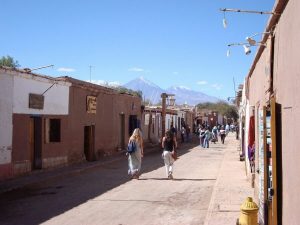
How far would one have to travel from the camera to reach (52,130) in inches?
814

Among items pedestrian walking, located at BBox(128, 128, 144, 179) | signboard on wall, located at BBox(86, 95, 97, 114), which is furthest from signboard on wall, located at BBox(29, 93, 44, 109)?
signboard on wall, located at BBox(86, 95, 97, 114)

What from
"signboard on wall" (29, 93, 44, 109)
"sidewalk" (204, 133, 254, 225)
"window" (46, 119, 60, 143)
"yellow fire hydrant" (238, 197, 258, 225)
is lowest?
"sidewalk" (204, 133, 254, 225)

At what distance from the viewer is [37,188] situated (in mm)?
14812

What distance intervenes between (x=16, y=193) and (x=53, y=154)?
6.63 m

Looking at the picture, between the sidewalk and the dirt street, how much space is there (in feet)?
0.90

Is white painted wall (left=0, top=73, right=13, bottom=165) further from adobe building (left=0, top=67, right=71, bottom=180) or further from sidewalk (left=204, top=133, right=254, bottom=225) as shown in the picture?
sidewalk (left=204, top=133, right=254, bottom=225)

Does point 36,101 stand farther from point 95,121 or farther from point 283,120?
point 283,120

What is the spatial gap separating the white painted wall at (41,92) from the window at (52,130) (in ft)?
1.27

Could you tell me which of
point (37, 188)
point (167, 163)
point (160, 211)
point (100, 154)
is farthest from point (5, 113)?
point (100, 154)

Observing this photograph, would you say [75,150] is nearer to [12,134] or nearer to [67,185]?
[12,134]

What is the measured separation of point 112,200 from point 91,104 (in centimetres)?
1339

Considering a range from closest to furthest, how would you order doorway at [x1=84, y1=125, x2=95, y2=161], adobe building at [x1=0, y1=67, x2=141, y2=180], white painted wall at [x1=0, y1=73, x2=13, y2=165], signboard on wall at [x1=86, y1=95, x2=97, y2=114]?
white painted wall at [x1=0, y1=73, x2=13, y2=165]
adobe building at [x1=0, y1=67, x2=141, y2=180]
signboard on wall at [x1=86, y1=95, x2=97, y2=114]
doorway at [x1=84, y1=125, x2=95, y2=161]

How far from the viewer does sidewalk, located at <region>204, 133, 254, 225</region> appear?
9.43 meters

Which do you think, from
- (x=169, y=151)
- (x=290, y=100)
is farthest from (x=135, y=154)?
(x=290, y=100)
